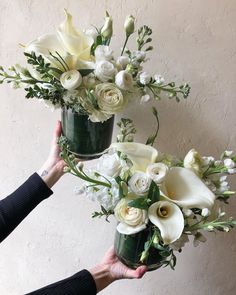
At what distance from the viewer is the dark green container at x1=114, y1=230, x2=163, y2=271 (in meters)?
0.78

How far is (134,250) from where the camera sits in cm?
81

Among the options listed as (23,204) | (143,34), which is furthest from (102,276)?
(143,34)

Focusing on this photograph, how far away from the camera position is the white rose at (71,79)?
2.39ft

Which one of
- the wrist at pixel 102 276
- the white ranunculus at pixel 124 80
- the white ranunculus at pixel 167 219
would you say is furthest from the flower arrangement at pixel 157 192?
the wrist at pixel 102 276

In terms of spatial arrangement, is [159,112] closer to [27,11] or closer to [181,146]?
[181,146]

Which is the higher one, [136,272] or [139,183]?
[139,183]

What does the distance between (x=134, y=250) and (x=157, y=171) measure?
0.20 m

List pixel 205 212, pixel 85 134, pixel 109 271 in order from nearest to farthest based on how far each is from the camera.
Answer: pixel 205 212, pixel 85 134, pixel 109 271

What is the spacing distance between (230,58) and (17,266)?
100 cm

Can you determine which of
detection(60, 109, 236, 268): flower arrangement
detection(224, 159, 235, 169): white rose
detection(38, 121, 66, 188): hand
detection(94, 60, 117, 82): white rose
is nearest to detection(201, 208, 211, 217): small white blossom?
detection(60, 109, 236, 268): flower arrangement

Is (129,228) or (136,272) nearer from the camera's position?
(129,228)

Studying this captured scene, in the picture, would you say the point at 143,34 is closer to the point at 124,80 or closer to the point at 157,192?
the point at 124,80

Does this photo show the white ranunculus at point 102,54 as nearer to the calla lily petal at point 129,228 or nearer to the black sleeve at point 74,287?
the calla lily petal at point 129,228

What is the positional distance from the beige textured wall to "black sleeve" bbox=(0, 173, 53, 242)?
0.13 m
